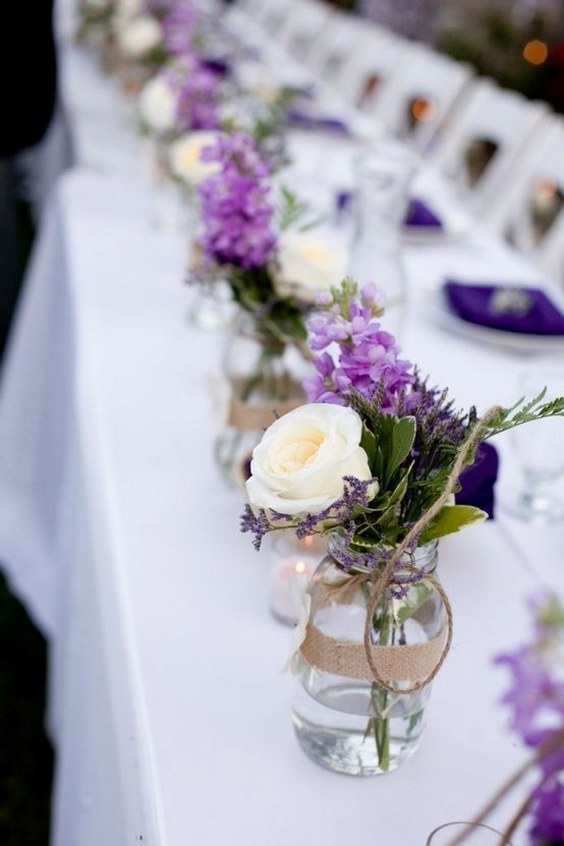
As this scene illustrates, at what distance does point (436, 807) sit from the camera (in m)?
0.65

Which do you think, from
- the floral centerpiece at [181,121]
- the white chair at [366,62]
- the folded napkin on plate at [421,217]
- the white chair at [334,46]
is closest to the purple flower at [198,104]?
the floral centerpiece at [181,121]

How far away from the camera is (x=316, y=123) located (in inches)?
106

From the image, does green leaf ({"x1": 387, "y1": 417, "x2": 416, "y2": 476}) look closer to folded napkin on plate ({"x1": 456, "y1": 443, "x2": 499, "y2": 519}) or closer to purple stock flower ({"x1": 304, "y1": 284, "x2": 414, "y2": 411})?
purple stock flower ({"x1": 304, "y1": 284, "x2": 414, "y2": 411})

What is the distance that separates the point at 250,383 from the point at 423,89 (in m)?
2.52

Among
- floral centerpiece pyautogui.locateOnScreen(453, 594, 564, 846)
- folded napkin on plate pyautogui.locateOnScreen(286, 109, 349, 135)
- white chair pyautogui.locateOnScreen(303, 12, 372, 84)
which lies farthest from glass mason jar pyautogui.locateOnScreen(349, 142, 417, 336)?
white chair pyautogui.locateOnScreen(303, 12, 372, 84)

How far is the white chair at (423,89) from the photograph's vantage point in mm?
3076

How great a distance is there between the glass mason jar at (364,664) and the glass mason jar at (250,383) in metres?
Answer: 0.37

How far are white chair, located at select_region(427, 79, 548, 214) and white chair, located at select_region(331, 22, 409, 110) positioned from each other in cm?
50

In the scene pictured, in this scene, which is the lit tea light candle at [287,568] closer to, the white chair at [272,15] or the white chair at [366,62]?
the white chair at [366,62]

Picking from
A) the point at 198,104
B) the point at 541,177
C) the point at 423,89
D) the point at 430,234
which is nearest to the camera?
the point at 198,104

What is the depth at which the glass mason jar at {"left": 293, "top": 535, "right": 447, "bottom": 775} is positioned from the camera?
617mm

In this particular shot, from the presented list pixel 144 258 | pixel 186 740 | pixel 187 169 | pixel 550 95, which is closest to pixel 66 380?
pixel 144 258

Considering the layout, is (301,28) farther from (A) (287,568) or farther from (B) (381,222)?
(A) (287,568)

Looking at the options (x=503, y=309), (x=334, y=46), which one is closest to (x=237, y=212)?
(x=503, y=309)
